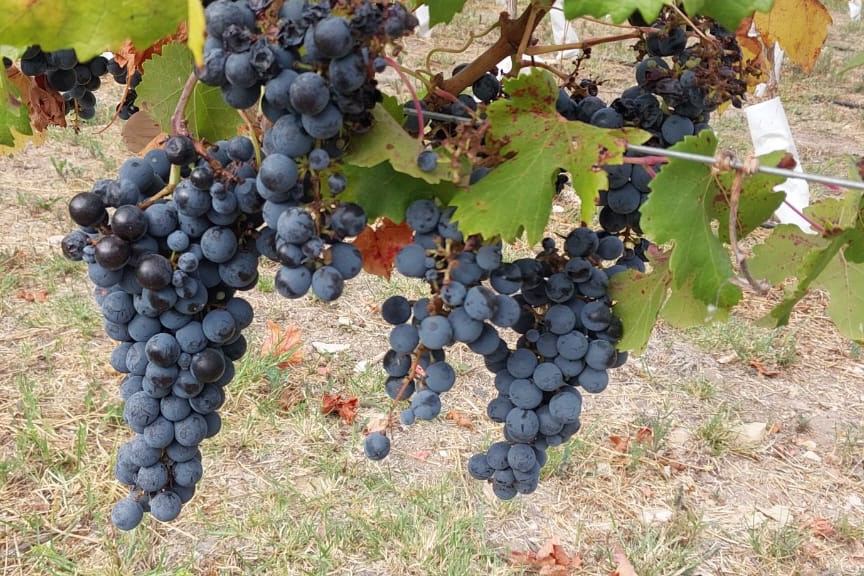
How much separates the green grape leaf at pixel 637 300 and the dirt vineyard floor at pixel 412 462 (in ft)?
4.18

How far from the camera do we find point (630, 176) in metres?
1.00

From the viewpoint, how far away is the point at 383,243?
114 cm

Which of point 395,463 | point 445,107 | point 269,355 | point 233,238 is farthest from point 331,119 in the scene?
point 269,355

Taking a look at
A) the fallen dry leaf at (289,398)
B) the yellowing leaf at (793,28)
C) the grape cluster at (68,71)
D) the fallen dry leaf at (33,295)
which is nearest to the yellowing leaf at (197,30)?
the grape cluster at (68,71)

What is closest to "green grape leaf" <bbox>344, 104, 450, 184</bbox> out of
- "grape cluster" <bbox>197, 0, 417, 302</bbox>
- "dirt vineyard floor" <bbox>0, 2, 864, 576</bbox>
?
"grape cluster" <bbox>197, 0, 417, 302</bbox>

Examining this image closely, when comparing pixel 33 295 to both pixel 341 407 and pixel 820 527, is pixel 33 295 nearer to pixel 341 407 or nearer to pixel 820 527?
pixel 341 407

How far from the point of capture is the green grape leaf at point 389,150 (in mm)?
755

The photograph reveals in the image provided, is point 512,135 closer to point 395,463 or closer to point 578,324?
point 578,324

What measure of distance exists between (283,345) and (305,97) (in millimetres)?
2292

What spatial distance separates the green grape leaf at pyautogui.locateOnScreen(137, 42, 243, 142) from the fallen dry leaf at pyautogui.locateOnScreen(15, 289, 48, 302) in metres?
2.35

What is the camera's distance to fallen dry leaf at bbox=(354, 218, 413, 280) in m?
1.12

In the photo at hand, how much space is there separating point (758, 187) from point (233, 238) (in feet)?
1.97

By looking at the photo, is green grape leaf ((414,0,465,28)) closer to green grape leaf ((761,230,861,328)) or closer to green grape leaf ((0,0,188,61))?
green grape leaf ((0,0,188,61))

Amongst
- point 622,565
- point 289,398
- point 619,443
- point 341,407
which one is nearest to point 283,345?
point 289,398
